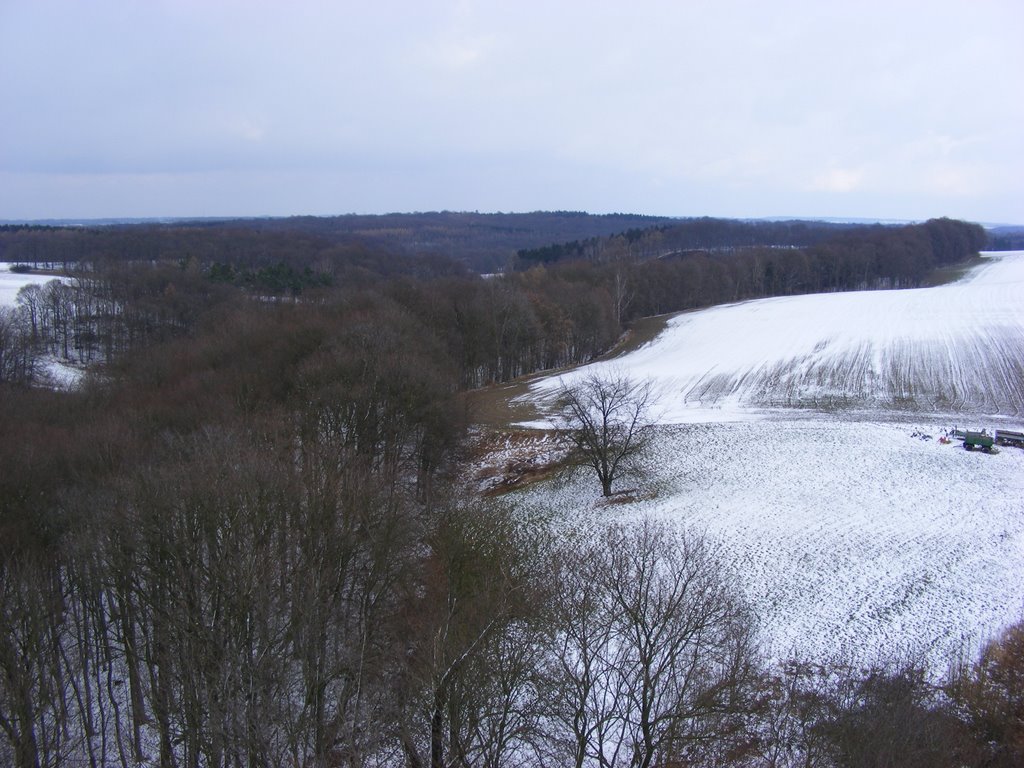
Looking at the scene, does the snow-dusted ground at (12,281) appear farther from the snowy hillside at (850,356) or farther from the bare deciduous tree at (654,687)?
the bare deciduous tree at (654,687)

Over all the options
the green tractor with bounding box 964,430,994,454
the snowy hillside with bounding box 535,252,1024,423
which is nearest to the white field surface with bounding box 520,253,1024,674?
the snowy hillside with bounding box 535,252,1024,423

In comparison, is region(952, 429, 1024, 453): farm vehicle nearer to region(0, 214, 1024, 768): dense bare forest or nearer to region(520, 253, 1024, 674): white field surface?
region(520, 253, 1024, 674): white field surface

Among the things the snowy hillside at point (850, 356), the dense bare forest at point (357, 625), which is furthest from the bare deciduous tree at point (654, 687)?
the snowy hillside at point (850, 356)

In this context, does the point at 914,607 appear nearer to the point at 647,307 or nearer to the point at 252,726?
the point at 252,726

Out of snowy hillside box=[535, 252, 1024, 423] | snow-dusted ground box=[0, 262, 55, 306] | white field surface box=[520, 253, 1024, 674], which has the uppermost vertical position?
snow-dusted ground box=[0, 262, 55, 306]

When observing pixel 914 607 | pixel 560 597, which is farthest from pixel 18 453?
pixel 914 607
